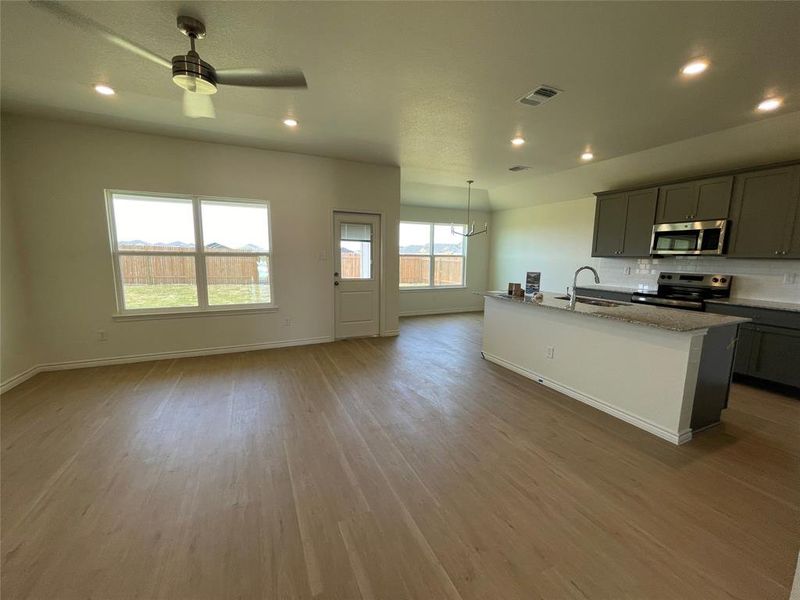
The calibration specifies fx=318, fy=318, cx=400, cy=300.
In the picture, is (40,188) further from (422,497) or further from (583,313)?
(583,313)

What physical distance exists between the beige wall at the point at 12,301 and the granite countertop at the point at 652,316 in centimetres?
556

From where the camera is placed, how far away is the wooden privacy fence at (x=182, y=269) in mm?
4102

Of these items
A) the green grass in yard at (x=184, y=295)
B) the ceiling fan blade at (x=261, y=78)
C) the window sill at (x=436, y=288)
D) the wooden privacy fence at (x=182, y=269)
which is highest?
the ceiling fan blade at (x=261, y=78)

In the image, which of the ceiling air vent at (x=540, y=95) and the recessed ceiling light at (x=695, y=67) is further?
the ceiling air vent at (x=540, y=95)

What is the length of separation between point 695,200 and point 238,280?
635 centimetres

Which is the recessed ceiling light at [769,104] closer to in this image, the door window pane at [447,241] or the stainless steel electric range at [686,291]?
the stainless steel electric range at [686,291]

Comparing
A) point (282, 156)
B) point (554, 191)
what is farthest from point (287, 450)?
point (554, 191)

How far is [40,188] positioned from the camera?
3.56m

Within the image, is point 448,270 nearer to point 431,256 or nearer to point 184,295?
point 431,256

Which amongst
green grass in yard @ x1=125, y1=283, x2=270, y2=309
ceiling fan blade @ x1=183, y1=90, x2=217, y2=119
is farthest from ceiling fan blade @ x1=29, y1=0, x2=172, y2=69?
green grass in yard @ x1=125, y1=283, x2=270, y2=309

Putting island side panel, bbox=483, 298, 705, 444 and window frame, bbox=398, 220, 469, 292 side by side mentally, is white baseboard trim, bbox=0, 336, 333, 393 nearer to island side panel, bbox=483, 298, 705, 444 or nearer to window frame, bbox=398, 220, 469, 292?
window frame, bbox=398, 220, 469, 292

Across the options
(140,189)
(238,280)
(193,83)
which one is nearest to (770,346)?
(193,83)

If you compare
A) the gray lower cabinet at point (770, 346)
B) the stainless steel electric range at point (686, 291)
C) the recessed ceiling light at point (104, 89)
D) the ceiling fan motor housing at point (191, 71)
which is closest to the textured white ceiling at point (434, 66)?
the recessed ceiling light at point (104, 89)

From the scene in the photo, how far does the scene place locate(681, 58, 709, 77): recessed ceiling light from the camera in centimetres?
222
